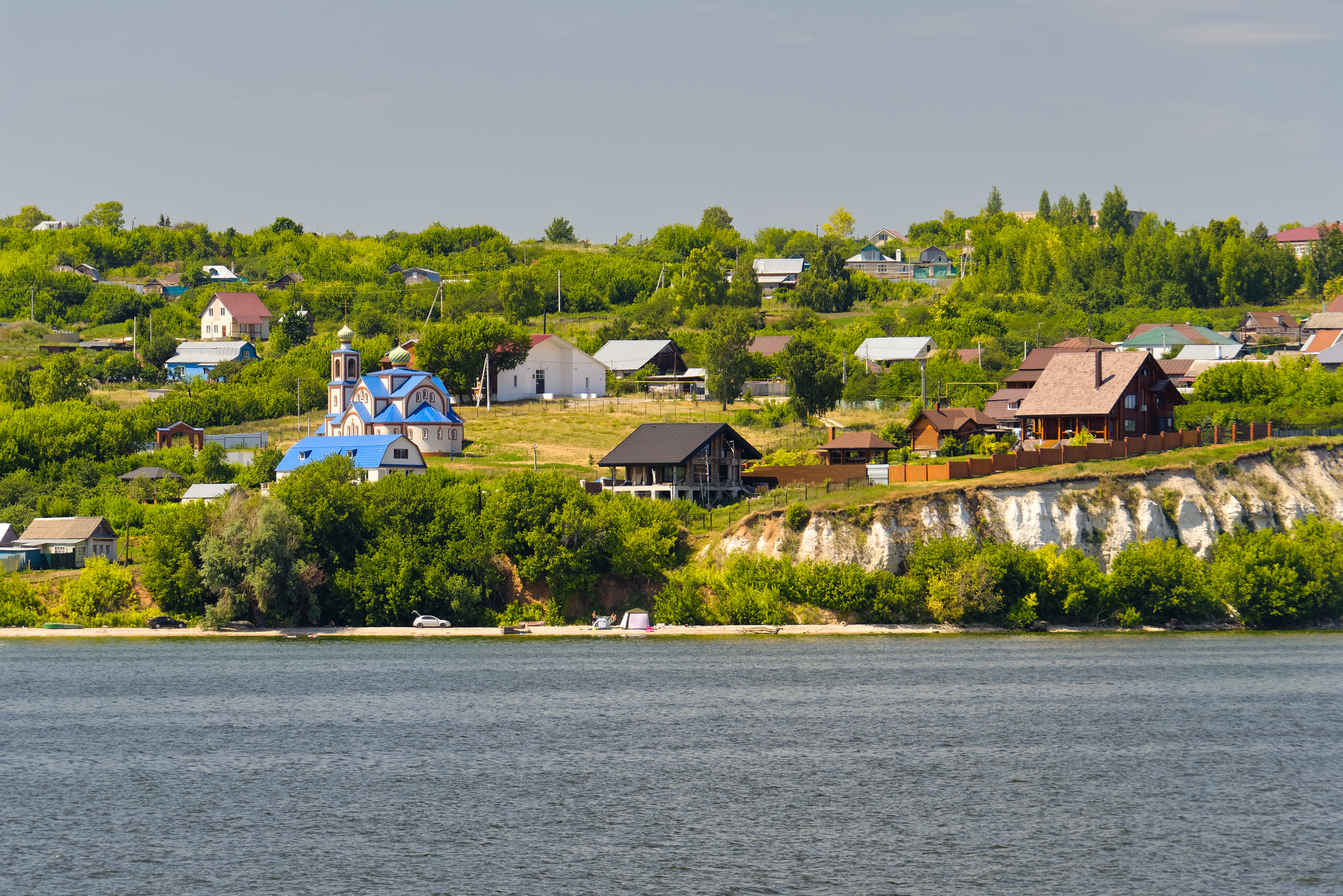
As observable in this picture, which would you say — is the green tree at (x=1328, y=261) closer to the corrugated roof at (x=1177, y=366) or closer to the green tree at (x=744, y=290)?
the corrugated roof at (x=1177, y=366)

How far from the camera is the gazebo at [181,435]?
10100cm

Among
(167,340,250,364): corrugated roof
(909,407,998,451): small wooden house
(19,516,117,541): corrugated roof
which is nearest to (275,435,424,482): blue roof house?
(19,516,117,541): corrugated roof

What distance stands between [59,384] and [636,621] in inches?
2284

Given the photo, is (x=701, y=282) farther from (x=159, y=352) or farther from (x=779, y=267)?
(x=159, y=352)

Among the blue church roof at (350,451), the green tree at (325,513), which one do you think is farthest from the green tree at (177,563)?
the blue church roof at (350,451)

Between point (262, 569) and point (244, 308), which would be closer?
point (262, 569)

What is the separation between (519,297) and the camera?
489 feet

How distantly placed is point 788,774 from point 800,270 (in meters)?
149

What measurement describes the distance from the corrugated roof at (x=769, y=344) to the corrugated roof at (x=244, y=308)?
2155 inches

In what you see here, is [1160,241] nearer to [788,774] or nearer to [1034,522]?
[1034,522]

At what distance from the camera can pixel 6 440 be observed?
9512cm

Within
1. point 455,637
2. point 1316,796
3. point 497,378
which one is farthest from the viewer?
point 497,378

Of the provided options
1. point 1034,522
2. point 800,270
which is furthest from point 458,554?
point 800,270

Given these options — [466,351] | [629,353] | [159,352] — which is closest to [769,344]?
[629,353]
